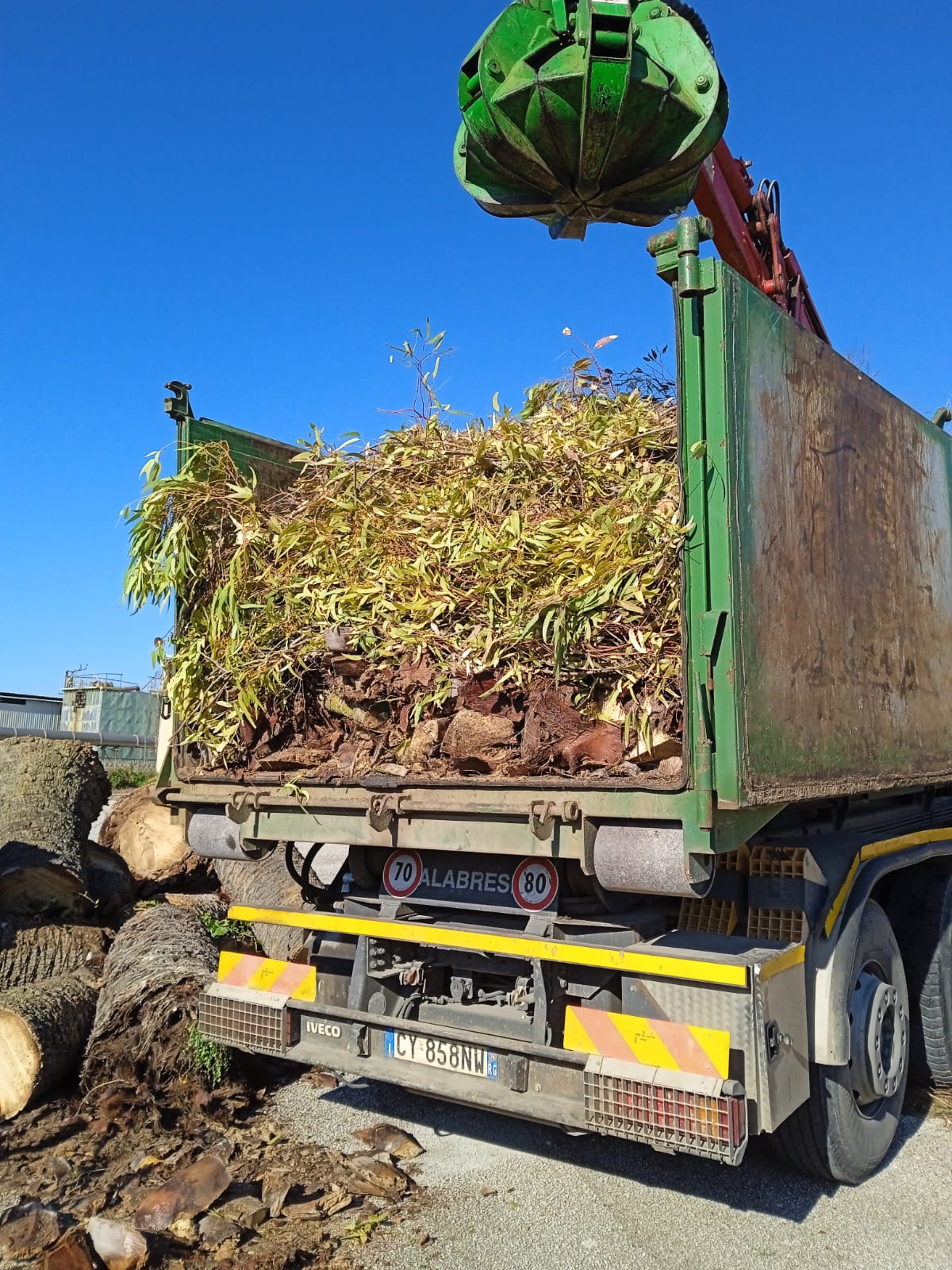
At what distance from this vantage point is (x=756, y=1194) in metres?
3.80

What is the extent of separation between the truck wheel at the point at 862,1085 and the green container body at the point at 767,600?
695mm

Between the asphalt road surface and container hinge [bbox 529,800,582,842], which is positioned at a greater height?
container hinge [bbox 529,800,582,842]

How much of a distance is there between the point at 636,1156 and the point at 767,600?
2.44 metres

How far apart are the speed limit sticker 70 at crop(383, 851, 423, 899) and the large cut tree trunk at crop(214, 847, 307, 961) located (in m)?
1.36

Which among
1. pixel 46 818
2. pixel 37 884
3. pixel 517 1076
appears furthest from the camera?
pixel 46 818

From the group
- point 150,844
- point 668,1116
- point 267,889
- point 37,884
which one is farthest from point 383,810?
point 150,844

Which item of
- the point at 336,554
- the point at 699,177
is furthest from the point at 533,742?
the point at 699,177

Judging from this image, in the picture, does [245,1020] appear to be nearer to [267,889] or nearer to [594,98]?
[267,889]

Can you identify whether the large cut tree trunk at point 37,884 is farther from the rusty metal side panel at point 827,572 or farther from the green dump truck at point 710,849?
the rusty metal side panel at point 827,572

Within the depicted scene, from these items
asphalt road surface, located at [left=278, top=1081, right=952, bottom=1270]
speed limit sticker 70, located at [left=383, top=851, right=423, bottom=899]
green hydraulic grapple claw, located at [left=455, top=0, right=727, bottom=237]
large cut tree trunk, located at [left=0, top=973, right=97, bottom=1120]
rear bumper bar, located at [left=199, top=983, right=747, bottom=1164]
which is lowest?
asphalt road surface, located at [left=278, top=1081, right=952, bottom=1270]

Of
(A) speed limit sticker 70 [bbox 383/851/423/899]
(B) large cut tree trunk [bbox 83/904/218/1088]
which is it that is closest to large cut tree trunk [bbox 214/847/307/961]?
(B) large cut tree trunk [bbox 83/904/218/1088]

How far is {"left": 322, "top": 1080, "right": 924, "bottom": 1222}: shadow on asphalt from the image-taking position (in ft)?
12.5

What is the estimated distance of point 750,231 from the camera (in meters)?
5.66

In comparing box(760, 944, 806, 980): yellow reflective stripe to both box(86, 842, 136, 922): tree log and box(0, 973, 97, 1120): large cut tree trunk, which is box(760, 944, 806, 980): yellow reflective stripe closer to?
box(0, 973, 97, 1120): large cut tree trunk
